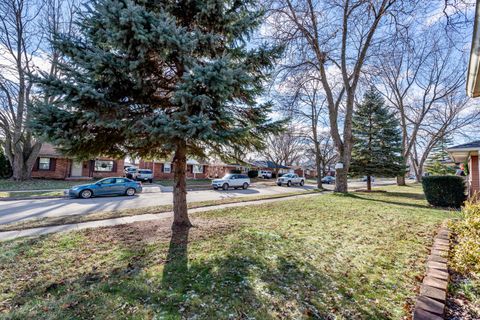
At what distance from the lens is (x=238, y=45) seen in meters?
5.67

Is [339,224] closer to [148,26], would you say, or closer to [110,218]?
[148,26]

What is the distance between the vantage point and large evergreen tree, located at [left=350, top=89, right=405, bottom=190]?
Answer: 19.0 metres

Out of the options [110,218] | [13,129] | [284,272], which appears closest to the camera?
[284,272]

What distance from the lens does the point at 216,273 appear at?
3205 mm

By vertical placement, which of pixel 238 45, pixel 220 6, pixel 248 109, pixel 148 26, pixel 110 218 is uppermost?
pixel 220 6

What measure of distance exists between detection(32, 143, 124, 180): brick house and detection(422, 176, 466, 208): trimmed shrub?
77.9 ft

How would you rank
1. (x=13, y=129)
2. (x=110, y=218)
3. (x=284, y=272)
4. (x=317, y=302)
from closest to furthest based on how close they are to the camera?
(x=317, y=302), (x=284, y=272), (x=110, y=218), (x=13, y=129)

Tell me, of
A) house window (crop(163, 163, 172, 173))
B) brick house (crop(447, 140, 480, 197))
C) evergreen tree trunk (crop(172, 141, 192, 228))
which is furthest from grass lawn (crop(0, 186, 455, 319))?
house window (crop(163, 163, 172, 173))

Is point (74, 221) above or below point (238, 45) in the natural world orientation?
below

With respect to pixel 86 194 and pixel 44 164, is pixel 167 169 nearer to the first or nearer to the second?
pixel 44 164

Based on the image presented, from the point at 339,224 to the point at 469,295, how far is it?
11.2 feet

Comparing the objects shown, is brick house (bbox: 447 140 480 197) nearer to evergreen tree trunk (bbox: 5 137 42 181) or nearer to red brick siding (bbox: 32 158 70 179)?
evergreen tree trunk (bbox: 5 137 42 181)

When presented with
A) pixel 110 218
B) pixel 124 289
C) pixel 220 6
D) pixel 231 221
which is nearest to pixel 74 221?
pixel 110 218

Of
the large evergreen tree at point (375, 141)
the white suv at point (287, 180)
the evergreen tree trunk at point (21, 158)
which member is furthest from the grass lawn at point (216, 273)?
the white suv at point (287, 180)
